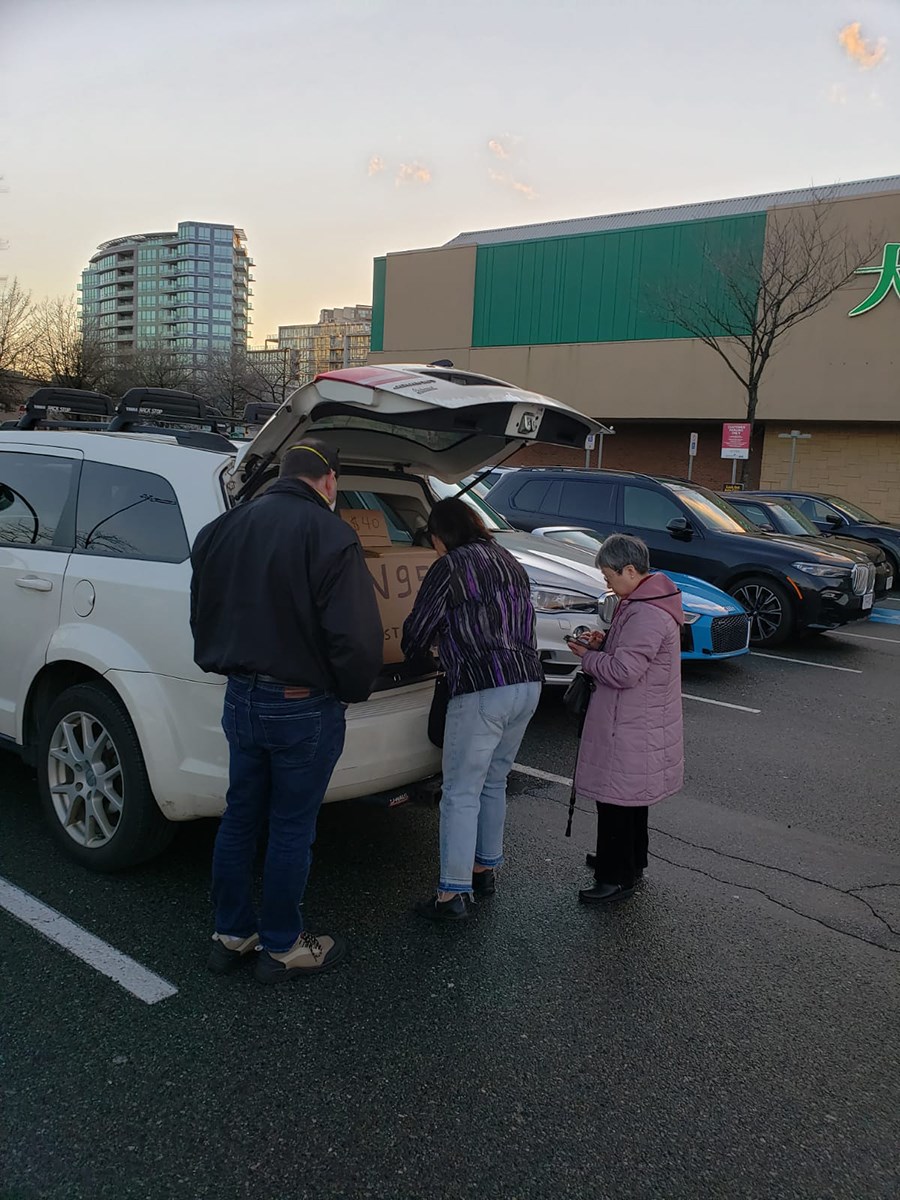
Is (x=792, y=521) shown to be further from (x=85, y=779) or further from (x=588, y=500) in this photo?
(x=85, y=779)

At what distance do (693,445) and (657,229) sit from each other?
11.3 meters

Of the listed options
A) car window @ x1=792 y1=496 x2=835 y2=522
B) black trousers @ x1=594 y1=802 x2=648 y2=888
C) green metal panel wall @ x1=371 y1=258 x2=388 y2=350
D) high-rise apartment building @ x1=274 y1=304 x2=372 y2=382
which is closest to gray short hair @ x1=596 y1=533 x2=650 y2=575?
black trousers @ x1=594 y1=802 x2=648 y2=888

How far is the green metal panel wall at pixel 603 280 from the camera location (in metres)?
28.9

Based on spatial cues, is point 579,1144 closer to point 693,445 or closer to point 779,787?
point 779,787

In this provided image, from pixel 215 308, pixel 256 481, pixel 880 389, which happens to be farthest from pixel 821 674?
pixel 215 308

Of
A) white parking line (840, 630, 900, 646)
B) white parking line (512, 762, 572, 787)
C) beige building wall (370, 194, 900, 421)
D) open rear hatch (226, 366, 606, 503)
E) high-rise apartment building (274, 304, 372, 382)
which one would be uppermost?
high-rise apartment building (274, 304, 372, 382)

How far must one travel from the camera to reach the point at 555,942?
3498mm

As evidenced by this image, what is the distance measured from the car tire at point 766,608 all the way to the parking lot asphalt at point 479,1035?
559 cm

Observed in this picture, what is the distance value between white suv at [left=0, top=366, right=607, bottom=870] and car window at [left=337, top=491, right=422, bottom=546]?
0.07 feet

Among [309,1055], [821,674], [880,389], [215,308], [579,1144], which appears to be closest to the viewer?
[579,1144]

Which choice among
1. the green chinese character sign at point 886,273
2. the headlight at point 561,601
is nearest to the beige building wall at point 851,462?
the green chinese character sign at point 886,273

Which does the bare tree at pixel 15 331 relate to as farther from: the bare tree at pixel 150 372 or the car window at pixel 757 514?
the car window at pixel 757 514

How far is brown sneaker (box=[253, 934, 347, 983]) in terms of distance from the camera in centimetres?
311

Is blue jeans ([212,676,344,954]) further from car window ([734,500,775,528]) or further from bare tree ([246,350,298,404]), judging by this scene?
bare tree ([246,350,298,404])
